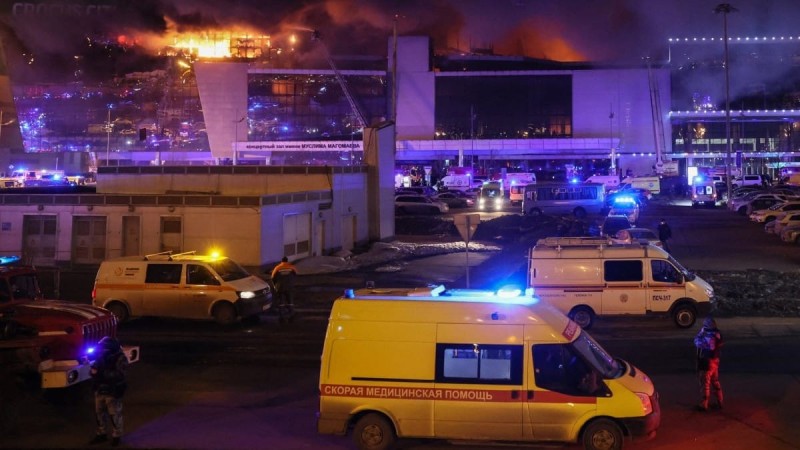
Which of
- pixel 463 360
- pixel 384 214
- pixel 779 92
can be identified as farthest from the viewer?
pixel 779 92

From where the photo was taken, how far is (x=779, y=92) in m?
105

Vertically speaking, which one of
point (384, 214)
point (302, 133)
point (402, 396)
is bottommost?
point (402, 396)

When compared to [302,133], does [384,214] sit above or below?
below

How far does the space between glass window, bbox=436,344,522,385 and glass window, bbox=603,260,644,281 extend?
879 centimetres

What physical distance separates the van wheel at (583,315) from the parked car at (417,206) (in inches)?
1310

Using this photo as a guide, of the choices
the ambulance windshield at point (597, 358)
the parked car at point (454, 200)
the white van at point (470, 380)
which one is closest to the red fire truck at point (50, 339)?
the white van at point (470, 380)

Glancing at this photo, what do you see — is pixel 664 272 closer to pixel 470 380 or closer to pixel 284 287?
pixel 284 287

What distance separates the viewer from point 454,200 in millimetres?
57938

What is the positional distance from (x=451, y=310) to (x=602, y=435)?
7.01 feet

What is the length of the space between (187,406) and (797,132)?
105m

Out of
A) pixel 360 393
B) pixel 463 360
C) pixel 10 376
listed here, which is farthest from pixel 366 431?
pixel 10 376

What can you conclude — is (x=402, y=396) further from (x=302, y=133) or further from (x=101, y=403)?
(x=302, y=133)

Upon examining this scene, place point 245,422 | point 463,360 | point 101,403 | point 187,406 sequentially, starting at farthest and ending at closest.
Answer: point 187,406
point 245,422
point 101,403
point 463,360

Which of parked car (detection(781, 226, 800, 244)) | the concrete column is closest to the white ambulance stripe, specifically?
the concrete column
